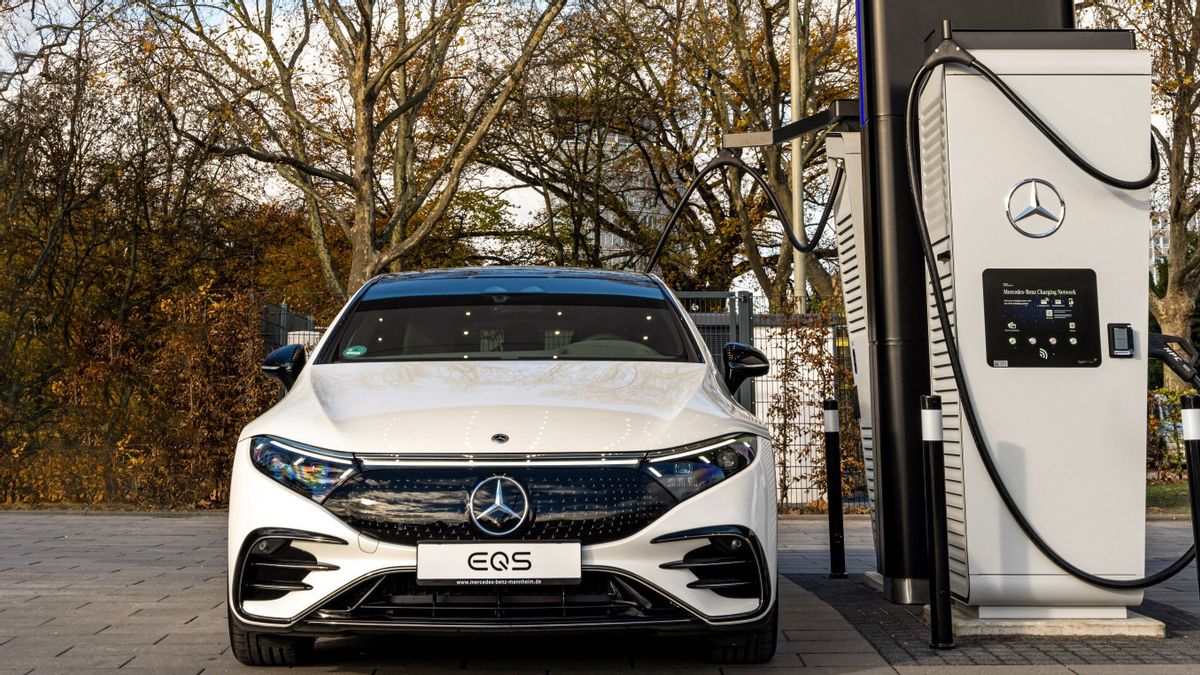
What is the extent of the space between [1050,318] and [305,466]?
3.33 m

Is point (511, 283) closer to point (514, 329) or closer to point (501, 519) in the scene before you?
point (514, 329)

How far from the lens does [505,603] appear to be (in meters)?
4.63

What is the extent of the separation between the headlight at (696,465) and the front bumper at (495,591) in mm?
43

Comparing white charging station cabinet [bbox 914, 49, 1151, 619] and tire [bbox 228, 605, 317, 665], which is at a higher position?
white charging station cabinet [bbox 914, 49, 1151, 619]

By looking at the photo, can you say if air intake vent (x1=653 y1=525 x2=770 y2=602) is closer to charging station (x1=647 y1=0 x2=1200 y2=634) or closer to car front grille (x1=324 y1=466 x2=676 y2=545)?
car front grille (x1=324 y1=466 x2=676 y2=545)

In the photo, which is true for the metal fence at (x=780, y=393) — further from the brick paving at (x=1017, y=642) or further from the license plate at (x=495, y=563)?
the license plate at (x=495, y=563)

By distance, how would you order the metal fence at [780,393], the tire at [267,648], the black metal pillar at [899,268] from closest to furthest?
the tire at [267,648], the black metal pillar at [899,268], the metal fence at [780,393]

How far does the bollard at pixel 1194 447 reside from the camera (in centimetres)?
550

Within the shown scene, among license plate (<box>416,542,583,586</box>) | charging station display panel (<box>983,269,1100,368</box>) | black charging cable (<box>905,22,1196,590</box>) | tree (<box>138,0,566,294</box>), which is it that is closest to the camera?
license plate (<box>416,542,583,586</box>)

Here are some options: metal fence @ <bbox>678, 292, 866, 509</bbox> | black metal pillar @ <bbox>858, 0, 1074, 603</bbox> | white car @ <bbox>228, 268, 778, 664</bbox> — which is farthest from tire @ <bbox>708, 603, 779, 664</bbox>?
metal fence @ <bbox>678, 292, 866, 509</bbox>

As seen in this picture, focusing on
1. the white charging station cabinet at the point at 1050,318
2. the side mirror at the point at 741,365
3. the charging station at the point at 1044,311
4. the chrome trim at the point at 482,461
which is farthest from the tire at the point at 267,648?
the white charging station cabinet at the point at 1050,318

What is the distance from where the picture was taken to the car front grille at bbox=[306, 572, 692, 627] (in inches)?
181

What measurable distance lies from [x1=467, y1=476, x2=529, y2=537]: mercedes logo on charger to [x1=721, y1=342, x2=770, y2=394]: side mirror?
1.74 m

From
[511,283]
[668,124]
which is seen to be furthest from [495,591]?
[668,124]
